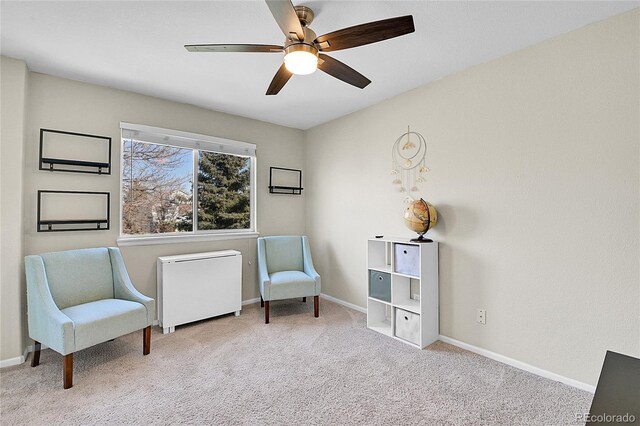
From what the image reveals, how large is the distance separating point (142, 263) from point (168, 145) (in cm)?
133

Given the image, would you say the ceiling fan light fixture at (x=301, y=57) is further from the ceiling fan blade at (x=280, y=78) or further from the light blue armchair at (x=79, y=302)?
the light blue armchair at (x=79, y=302)

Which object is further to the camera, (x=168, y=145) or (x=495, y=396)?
(x=168, y=145)

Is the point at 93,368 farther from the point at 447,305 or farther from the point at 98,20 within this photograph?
the point at 447,305

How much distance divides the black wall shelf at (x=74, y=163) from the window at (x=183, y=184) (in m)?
0.17

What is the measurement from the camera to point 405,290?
306 centimetres

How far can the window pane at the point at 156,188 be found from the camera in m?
3.18

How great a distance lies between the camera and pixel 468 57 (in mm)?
2467

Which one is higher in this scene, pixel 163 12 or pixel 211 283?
pixel 163 12

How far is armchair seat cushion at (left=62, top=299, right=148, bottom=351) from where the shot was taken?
2.17 meters

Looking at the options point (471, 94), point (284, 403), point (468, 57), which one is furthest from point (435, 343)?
point (468, 57)

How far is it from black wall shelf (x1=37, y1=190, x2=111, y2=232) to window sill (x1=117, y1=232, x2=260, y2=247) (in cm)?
23

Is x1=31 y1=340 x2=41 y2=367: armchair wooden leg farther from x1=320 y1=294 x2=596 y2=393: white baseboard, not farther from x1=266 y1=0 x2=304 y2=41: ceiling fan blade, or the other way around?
x1=320 y1=294 x2=596 y2=393: white baseboard

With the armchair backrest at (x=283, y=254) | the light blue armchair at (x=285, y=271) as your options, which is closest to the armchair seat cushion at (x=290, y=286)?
the light blue armchair at (x=285, y=271)

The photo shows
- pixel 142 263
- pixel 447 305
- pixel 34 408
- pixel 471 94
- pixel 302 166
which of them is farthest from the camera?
pixel 302 166
